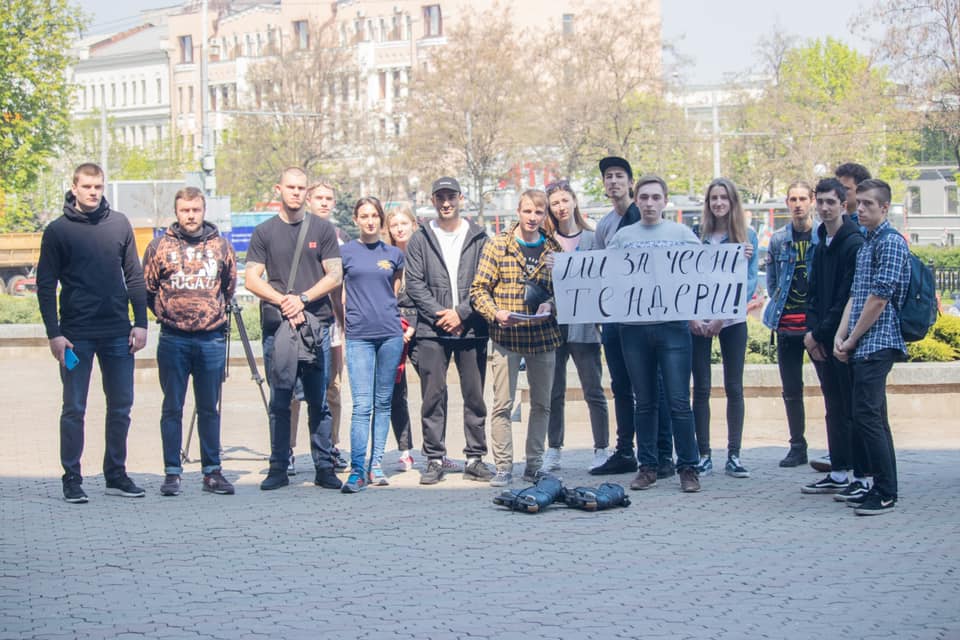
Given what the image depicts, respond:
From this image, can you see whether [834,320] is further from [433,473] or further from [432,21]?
[432,21]

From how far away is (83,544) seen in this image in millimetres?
7789

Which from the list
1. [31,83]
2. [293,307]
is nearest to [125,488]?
[293,307]

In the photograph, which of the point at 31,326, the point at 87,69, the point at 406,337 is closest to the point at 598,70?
the point at 31,326

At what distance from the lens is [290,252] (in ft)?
30.8

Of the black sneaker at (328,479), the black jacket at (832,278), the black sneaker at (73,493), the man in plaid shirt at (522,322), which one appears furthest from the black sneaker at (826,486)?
the black sneaker at (73,493)

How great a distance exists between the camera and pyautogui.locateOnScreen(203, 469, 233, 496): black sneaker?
9.42 meters

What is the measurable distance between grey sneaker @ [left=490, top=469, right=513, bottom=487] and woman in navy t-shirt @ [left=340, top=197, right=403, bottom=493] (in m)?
0.90

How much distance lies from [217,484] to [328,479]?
76 centimetres

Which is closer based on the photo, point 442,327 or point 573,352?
point 442,327

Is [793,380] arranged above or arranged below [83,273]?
below

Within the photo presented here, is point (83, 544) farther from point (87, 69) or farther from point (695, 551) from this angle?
point (87, 69)

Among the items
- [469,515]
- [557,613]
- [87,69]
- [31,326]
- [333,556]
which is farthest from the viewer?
[87,69]

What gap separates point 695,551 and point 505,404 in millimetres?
2418

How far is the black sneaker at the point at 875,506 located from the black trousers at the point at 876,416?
31 millimetres
